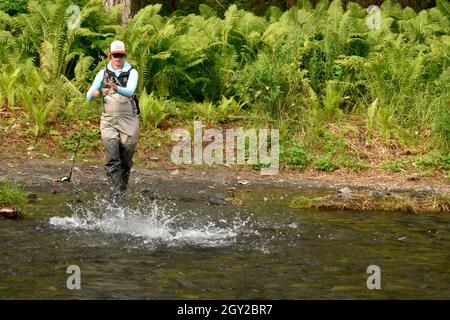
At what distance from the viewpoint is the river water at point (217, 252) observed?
877 centimetres

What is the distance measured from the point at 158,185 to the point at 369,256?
5.01 meters

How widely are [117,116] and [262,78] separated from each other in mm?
5267

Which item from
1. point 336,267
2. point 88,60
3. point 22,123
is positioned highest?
point 88,60

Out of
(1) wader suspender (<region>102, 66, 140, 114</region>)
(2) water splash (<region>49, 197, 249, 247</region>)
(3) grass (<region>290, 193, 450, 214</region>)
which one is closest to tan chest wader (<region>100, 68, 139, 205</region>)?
(1) wader suspender (<region>102, 66, 140, 114</region>)

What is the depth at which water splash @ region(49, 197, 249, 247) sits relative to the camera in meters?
10.9

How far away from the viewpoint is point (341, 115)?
16.9 metres

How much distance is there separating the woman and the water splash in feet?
1.28

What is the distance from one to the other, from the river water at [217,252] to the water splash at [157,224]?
0.04 ft

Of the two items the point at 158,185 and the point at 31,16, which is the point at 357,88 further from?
the point at 31,16

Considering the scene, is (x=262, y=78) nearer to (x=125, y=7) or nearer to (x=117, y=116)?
(x=125, y=7)

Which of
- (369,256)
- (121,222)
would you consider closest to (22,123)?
(121,222)

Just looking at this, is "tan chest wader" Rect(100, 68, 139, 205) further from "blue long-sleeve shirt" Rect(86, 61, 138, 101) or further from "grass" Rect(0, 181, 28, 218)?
"grass" Rect(0, 181, 28, 218)

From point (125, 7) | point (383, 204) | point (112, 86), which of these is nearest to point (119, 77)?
point (112, 86)

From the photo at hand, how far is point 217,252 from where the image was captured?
33.6ft
